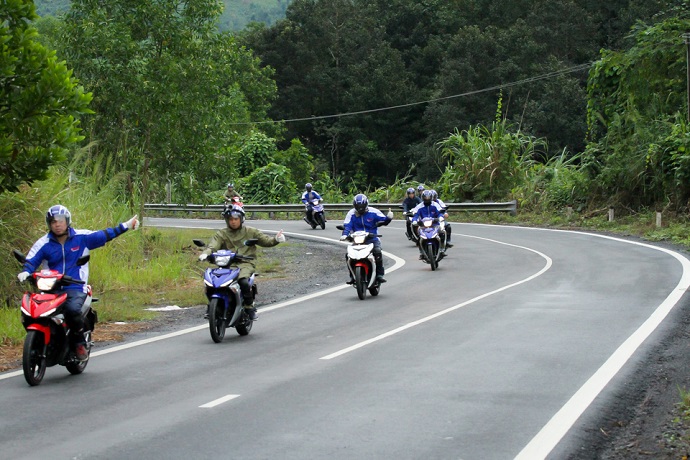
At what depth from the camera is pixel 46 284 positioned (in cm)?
1025

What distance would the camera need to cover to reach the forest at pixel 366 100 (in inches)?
1029

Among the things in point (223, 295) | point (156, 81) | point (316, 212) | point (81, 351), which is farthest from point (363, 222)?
point (316, 212)

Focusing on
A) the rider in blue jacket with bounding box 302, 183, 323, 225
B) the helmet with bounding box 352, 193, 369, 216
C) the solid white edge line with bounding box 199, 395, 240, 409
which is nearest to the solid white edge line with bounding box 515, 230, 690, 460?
the solid white edge line with bounding box 199, 395, 240, 409

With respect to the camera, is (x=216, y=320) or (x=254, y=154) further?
(x=254, y=154)

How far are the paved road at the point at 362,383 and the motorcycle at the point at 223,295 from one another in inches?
A: 10.0

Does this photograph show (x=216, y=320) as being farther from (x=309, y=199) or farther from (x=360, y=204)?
(x=309, y=199)

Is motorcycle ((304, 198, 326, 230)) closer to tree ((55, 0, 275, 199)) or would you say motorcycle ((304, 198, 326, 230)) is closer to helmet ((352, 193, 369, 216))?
tree ((55, 0, 275, 199))

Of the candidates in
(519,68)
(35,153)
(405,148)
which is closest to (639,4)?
(519,68)

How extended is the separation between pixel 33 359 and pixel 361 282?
27.1ft

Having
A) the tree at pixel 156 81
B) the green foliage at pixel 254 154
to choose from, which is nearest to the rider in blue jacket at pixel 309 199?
the tree at pixel 156 81

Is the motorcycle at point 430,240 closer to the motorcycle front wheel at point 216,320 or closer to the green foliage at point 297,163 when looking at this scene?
the motorcycle front wheel at point 216,320

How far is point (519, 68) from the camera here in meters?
66.4

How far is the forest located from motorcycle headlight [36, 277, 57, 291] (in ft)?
6.04

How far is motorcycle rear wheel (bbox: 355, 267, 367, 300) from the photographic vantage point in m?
17.5
